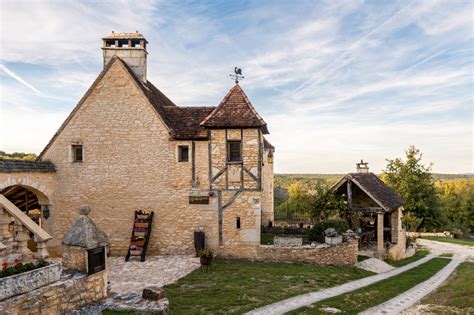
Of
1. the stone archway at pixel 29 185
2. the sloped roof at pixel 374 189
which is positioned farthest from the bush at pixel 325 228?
the stone archway at pixel 29 185

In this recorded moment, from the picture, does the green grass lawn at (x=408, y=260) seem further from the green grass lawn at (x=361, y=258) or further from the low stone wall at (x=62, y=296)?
the low stone wall at (x=62, y=296)

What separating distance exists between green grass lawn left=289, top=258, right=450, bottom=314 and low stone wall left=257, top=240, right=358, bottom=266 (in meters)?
1.83

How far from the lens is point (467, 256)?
2125 cm

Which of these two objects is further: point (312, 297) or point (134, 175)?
point (134, 175)

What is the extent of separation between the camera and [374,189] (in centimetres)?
1727

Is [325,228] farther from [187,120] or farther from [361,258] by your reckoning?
[187,120]

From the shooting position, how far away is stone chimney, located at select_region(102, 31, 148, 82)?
15359 millimetres

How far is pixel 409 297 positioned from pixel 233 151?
809cm

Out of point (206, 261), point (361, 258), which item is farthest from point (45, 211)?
point (361, 258)

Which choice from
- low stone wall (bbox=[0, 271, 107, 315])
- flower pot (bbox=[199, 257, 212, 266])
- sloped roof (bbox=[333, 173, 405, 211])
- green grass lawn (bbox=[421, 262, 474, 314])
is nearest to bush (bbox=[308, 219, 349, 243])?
sloped roof (bbox=[333, 173, 405, 211])

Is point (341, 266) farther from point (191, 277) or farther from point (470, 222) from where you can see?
point (470, 222)

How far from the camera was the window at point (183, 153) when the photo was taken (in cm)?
1393

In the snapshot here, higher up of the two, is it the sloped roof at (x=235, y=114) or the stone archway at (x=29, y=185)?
the sloped roof at (x=235, y=114)

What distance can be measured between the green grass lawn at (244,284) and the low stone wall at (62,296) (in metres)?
1.85
